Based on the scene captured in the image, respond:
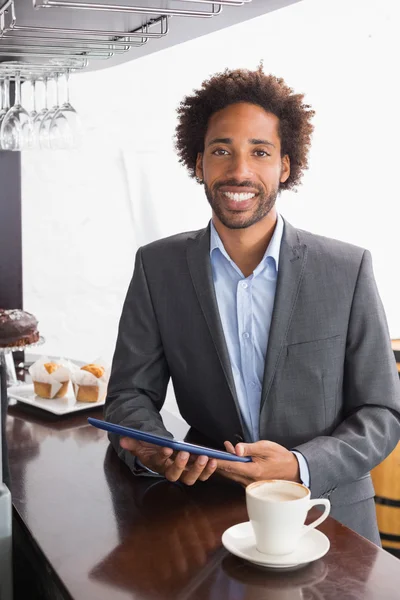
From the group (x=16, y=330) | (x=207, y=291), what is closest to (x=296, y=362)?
(x=207, y=291)

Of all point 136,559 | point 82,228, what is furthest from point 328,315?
point 82,228

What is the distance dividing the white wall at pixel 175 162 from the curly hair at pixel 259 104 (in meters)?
2.23

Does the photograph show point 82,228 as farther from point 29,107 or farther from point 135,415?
point 135,415

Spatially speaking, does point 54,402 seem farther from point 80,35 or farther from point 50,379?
point 80,35

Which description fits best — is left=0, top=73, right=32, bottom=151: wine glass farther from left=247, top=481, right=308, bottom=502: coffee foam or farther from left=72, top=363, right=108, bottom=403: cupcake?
left=247, top=481, right=308, bottom=502: coffee foam

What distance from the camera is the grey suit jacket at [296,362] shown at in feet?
6.19

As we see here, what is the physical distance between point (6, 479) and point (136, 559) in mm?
382

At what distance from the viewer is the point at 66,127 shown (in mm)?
3025

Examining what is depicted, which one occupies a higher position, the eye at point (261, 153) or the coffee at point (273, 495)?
the eye at point (261, 153)

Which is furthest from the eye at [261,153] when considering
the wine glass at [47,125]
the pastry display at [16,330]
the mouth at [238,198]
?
the wine glass at [47,125]

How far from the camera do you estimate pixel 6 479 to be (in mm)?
1629

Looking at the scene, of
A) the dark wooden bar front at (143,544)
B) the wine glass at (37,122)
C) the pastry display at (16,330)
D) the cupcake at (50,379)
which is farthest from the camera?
the wine glass at (37,122)

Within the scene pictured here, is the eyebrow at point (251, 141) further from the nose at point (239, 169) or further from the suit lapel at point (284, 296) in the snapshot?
the suit lapel at point (284, 296)

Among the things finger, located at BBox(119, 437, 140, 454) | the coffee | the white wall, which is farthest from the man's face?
the white wall
